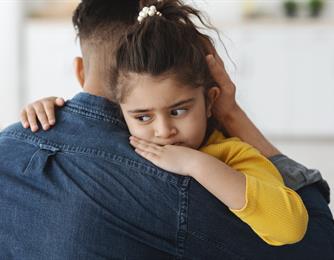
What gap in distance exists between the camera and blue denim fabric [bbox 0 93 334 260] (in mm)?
1172

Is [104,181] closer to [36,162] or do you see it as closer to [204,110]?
[36,162]

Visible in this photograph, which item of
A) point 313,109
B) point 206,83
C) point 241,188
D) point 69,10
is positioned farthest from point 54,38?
point 241,188

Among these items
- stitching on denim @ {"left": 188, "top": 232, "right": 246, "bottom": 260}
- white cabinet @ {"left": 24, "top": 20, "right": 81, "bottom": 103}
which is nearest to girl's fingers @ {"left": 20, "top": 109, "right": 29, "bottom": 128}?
stitching on denim @ {"left": 188, "top": 232, "right": 246, "bottom": 260}

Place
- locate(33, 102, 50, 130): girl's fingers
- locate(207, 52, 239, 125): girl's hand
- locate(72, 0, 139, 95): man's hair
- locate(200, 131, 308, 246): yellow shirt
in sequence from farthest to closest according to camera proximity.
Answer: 1. locate(207, 52, 239, 125): girl's hand
2. locate(72, 0, 139, 95): man's hair
3. locate(33, 102, 50, 130): girl's fingers
4. locate(200, 131, 308, 246): yellow shirt

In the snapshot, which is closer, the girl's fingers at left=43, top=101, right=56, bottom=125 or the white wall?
the girl's fingers at left=43, top=101, right=56, bottom=125

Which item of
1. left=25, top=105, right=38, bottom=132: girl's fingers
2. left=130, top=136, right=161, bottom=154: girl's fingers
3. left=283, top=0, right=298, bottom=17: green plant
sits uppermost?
left=25, top=105, right=38, bottom=132: girl's fingers

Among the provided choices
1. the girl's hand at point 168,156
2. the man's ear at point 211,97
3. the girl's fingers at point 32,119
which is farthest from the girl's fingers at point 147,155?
the man's ear at point 211,97

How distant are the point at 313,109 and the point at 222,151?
163 inches

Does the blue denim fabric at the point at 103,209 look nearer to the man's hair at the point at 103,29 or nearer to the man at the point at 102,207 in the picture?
the man at the point at 102,207

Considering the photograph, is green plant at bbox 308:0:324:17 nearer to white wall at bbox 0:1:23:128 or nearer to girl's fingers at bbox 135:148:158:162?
white wall at bbox 0:1:23:128

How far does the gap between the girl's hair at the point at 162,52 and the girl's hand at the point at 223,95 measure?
132 millimetres

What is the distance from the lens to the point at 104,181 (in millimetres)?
1186

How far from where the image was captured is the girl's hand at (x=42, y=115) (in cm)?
129

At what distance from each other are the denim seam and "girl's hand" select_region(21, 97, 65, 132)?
0.29m
